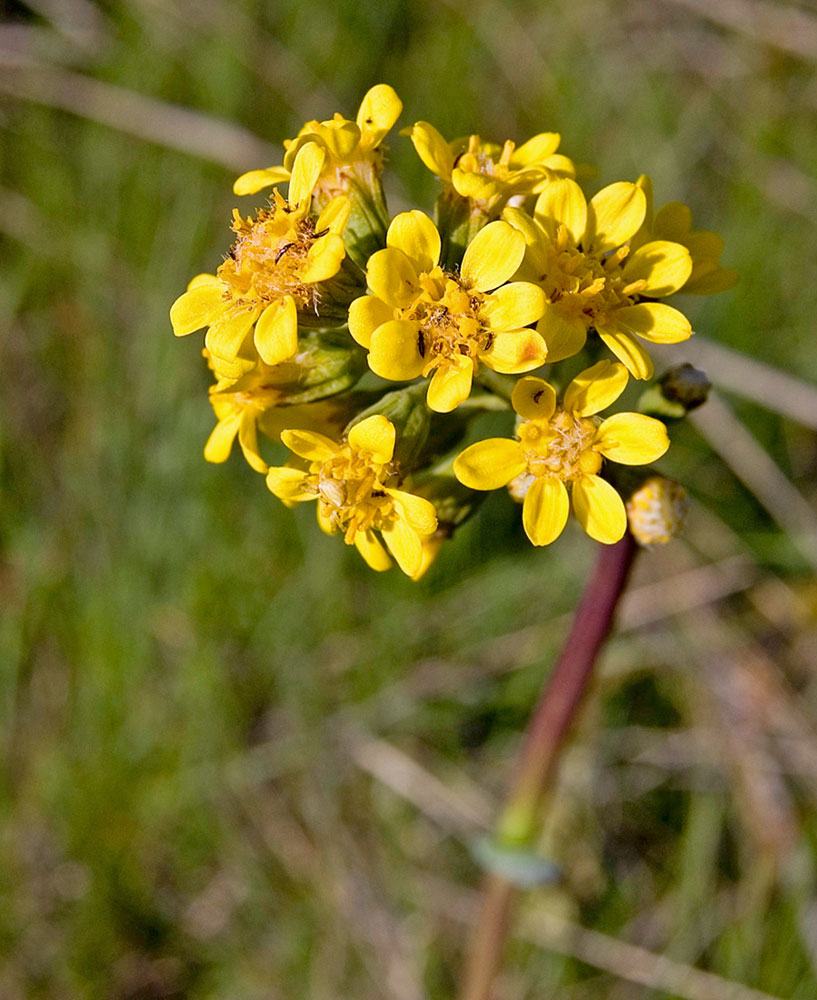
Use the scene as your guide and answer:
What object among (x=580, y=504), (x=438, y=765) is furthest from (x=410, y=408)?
(x=438, y=765)

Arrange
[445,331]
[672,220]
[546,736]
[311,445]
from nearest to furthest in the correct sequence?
[445,331]
[311,445]
[672,220]
[546,736]

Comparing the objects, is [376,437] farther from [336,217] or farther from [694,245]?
[694,245]

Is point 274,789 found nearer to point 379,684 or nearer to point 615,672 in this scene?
point 379,684

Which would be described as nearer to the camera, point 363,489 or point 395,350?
point 395,350

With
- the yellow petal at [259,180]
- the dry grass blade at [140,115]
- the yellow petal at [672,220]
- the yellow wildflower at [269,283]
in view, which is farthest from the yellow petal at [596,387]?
the dry grass blade at [140,115]

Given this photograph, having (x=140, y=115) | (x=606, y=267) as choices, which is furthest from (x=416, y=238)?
(x=140, y=115)

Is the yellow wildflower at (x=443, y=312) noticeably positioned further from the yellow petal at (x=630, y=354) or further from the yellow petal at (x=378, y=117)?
the yellow petal at (x=378, y=117)

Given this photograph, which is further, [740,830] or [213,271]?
[213,271]
